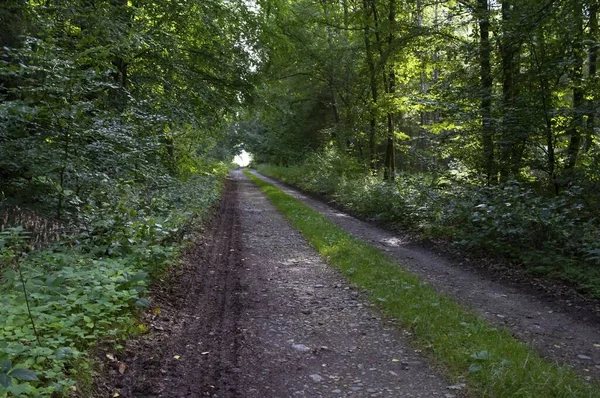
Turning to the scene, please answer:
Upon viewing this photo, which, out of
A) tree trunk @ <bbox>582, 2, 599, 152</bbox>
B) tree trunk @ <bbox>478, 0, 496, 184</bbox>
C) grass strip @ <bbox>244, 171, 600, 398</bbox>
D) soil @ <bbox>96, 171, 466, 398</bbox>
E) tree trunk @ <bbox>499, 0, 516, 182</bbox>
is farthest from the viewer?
tree trunk @ <bbox>478, 0, 496, 184</bbox>

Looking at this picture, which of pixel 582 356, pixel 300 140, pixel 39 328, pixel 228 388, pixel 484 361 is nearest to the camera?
pixel 39 328

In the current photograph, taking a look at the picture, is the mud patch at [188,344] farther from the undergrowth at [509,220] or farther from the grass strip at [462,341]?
the undergrowth at [509,220]

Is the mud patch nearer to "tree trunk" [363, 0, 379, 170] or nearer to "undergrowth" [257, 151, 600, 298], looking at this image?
"undergrowth" [257, 151, 600, 298]

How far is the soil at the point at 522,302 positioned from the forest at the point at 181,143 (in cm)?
44

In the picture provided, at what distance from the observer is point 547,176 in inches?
382

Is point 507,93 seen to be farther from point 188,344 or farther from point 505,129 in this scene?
point 188,344

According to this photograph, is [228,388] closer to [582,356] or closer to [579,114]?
[582,356]

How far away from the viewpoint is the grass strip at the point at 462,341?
3.48 meters

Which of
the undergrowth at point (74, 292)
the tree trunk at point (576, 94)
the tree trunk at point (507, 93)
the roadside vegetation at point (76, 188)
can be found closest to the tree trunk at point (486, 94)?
the tree trunk at point (507, 93)

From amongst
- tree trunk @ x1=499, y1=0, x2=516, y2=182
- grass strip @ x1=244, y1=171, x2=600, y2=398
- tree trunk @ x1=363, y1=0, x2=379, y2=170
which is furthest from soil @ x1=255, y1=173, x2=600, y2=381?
tree trunk @ x1=363, y1=0, x2=379, y2=170

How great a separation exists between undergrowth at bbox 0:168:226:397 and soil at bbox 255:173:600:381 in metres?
4.28

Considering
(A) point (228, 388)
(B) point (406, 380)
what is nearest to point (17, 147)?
(A) point (228, 388)

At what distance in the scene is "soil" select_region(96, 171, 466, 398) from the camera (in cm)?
361

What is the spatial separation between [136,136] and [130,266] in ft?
12.1
